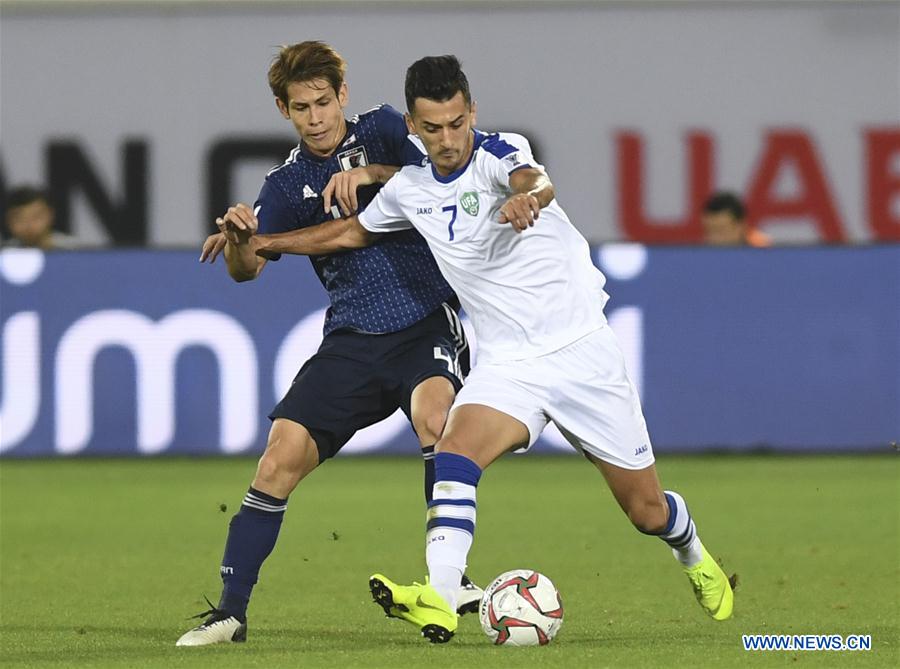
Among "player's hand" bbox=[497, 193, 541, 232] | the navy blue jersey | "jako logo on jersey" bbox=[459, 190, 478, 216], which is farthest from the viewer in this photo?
the navy blue jersey

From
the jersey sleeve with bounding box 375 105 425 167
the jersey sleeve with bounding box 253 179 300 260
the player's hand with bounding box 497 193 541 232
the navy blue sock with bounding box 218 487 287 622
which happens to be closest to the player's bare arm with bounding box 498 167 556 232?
the player's hand with bounding box 497 193 541 232

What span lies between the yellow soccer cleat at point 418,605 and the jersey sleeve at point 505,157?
53.5 inches

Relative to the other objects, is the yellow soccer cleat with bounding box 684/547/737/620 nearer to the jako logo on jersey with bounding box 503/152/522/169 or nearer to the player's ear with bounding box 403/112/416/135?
the jako logo on jersey with bounding box 503/152/522/169

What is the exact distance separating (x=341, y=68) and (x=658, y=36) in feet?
43.0

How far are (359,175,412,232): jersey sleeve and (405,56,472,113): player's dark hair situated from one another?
477 mm

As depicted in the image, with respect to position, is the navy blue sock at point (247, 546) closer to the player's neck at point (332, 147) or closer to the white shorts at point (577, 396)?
the white shorts at point (577, 396)

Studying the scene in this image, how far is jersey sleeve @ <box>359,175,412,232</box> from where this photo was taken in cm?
654

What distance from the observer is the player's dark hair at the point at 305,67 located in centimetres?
657

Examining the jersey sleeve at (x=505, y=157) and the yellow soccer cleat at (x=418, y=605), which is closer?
the yellow soccer cleat at (x=418, y=605)

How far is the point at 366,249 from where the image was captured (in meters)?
6.86

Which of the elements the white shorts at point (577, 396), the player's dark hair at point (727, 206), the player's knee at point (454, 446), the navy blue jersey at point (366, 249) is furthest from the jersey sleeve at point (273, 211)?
the player's dark hair at point (727, 206)

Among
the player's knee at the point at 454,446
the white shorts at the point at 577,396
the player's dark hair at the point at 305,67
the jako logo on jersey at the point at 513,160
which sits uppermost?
the player's dark hair at the point at 305,67

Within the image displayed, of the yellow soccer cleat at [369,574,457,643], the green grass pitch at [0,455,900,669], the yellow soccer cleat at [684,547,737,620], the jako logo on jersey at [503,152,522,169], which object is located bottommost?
the green grass pitch at [0,455,900,669]

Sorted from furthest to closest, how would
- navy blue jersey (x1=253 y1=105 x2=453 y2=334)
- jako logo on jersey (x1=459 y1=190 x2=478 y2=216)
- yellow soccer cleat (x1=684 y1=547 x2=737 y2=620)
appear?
navy blue jersey (x1=253 y1=105 x2=453 y2=334)
yellow soccer cleat (x1=684 y1=547 x2=737 y2=620)
jako logo on jersey (x1=459 y1=190 x2=478 y2=216)
